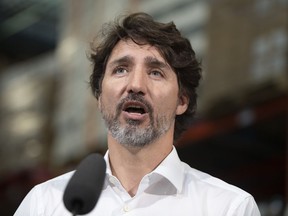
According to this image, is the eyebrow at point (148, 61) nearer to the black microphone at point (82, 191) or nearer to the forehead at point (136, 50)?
the forehead at point (136, 50)

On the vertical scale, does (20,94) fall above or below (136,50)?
below

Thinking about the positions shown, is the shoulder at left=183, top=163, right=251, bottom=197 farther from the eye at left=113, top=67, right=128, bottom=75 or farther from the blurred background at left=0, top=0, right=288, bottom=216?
the blurred background at left=0, top=0, right=288, bottom=216

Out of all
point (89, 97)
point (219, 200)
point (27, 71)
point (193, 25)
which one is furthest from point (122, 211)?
point (27, 71)

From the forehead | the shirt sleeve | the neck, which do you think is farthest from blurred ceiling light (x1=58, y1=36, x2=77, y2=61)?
the shirt sleeve

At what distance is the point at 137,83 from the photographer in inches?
87.7

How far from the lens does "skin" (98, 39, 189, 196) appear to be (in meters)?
2.25

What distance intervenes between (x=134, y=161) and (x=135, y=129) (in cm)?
11

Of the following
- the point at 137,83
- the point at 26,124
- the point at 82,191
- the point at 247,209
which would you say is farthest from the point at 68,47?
the point at 82,191

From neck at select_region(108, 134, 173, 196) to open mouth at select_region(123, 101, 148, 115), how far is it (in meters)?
0.11

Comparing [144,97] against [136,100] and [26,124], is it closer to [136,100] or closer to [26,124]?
[136,100]

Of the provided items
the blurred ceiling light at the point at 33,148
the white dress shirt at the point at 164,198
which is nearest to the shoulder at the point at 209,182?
the white dress shirt at the point at 164,198

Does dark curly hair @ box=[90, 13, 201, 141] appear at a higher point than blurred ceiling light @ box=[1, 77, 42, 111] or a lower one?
higher

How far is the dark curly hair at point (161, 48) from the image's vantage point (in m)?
2.37

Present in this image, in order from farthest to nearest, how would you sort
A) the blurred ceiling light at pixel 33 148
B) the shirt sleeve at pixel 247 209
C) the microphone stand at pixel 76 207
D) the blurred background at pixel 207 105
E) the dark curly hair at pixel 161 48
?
the blurred ceiling light at pixel 33 148 < the blurred background at pixel 207 105 < the dark curly hair at pixel 161 48 < the shirt sleeve at pixel 247 209 < the microphone stand at pixel 76 207
